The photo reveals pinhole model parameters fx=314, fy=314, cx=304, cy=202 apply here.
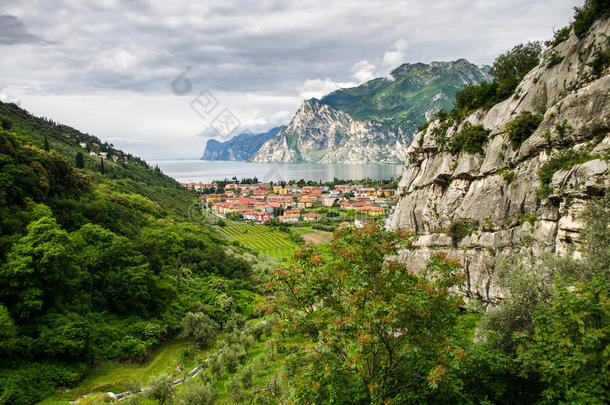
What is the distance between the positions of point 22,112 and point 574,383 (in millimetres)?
109352

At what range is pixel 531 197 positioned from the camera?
15461 mm

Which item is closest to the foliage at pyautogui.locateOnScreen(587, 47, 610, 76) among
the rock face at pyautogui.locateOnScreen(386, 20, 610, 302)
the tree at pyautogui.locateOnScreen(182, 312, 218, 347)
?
the rock face at pyautogui.locateOnScreen(386, 20, 610, 302)

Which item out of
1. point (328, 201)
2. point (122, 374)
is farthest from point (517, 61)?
point (328, 201)

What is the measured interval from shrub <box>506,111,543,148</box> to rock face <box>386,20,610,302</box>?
0.41 meters

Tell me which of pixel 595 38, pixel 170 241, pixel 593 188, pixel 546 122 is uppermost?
pixel 595 38

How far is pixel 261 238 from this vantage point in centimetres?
6669

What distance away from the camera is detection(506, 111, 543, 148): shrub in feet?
55.3

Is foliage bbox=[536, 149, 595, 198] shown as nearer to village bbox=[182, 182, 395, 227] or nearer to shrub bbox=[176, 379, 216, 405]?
shrub bbox=[176, 379, 216, 405]

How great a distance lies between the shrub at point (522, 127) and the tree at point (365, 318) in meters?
14.1

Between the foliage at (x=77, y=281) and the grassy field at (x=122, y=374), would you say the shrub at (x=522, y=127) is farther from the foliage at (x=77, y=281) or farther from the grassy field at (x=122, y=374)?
the foliage at (x=77, y=281)

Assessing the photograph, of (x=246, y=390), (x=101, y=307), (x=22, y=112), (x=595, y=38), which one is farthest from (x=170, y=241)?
(x=22, y=112)

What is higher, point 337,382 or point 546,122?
Result: point 546,122

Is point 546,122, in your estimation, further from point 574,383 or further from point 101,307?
point 101,307

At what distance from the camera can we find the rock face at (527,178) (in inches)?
521
